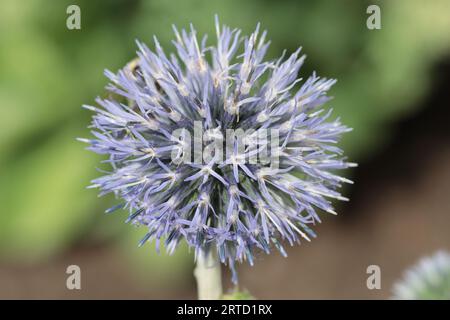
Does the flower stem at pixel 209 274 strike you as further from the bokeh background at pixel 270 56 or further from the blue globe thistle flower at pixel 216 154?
the bokeh background at pixel 270 56

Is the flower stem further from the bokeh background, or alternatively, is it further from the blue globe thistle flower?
the bokeh background

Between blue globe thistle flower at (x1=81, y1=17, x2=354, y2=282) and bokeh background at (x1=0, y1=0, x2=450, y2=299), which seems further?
bokeh background at (x1=0, y1=0, x2=450, y2=299)

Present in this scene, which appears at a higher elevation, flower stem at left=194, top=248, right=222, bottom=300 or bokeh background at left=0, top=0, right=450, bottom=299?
bokeh background at left=0, top=0, right=450, bottom=299

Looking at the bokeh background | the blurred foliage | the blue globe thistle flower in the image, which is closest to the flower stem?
the blue globe thistle flower

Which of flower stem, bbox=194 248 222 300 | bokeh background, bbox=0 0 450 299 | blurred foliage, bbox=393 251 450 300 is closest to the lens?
flower stem, bbox=194 248 222 300

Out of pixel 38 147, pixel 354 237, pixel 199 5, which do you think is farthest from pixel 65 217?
pixel 354 237

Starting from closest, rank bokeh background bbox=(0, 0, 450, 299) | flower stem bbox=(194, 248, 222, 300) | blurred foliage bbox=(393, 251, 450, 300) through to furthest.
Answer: flower stem bbox=(194, 248, 222, 300)
blurred foliage bbox=(393, 251, 450, 300)
bokeh background bbox=(0, 0, 450, 299)

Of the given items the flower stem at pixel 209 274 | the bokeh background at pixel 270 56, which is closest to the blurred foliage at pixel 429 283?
the flower stem at pixel 209 274
